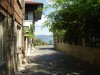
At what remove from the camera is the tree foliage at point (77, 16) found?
597 inches

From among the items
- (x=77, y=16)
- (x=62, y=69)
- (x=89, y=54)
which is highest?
(x=77, y=16)

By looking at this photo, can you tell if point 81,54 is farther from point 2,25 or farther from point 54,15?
point 2,25

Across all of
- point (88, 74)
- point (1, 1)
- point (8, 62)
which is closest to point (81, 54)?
point (88, 74)

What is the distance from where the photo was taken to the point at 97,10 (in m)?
15.0

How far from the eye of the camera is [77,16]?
17.4 meters

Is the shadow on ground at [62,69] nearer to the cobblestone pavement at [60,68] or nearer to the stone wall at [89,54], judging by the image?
the cobblestone pavement at [60,68]

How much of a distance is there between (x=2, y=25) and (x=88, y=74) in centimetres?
606

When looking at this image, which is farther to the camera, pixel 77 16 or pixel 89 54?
pixel 89 54

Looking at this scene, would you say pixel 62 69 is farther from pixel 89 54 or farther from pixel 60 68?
pixel 89 54

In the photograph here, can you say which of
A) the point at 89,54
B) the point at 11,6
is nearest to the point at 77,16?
the point at 11,6

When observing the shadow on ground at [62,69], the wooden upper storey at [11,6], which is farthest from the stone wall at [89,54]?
the wooden upper storey at [11,6]

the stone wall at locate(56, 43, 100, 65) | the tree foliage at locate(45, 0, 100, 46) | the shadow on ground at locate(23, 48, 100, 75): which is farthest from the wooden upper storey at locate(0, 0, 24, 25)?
the stone wall at locate(56, 43, 100, 65)

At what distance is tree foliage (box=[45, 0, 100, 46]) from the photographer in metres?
15.2

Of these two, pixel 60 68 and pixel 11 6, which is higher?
pixel 11 6
